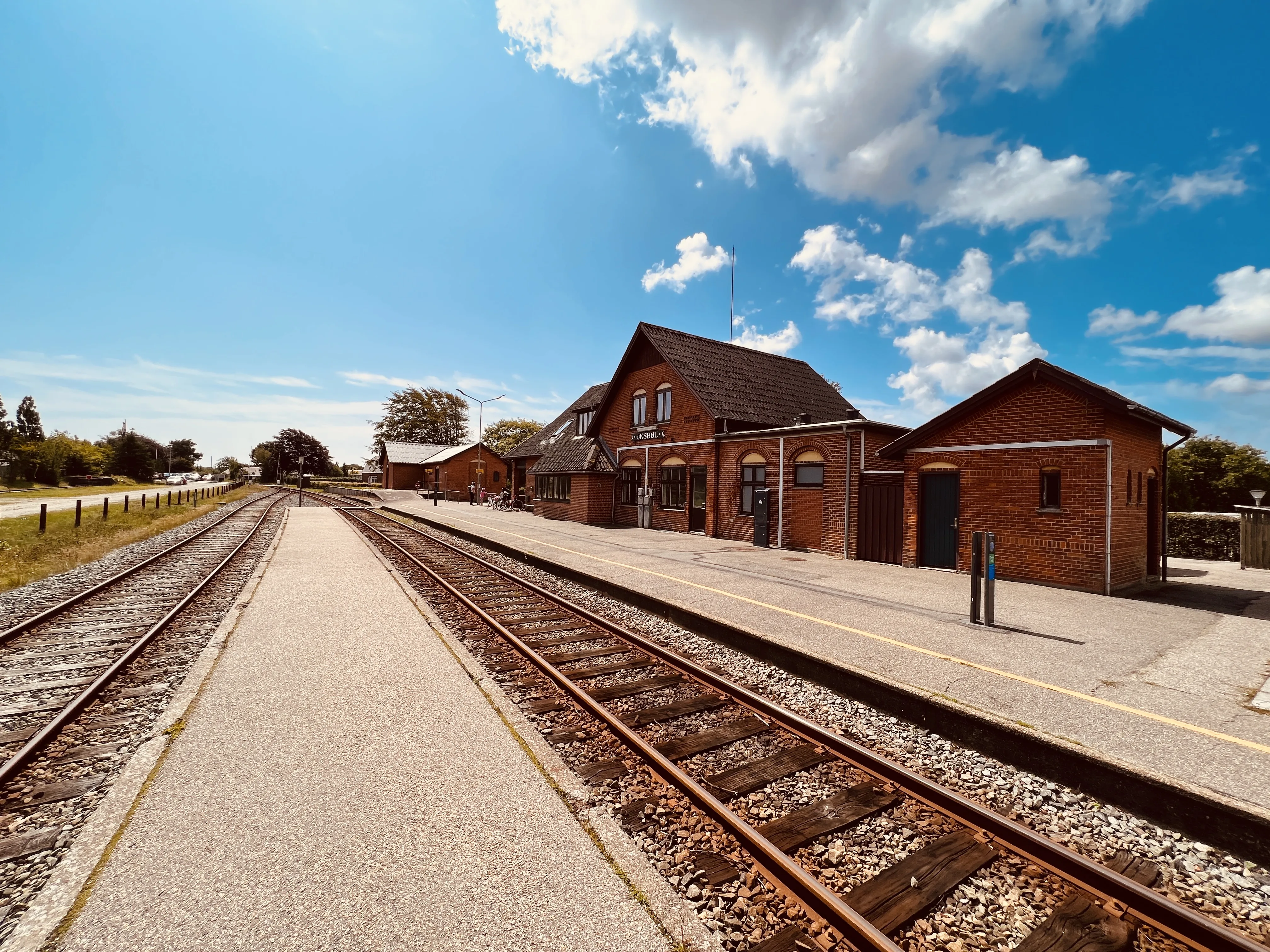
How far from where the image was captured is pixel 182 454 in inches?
4572

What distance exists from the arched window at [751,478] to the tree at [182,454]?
456 feet

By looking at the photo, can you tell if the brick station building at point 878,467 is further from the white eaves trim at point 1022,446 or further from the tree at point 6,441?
the tree at point 6,441

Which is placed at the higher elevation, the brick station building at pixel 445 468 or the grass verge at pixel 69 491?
the brick station building at pixel 445 468

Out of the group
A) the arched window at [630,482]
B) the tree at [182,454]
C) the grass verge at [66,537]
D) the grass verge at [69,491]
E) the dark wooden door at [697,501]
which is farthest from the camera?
the tree at [182,454]

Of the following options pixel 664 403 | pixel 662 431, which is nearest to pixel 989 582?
pixel 662 431

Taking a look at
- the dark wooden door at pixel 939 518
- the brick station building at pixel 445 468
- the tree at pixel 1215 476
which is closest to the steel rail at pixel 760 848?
the dark wooden door at pixel 939 518

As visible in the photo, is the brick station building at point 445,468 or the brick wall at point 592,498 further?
the brick station building at point 445,468

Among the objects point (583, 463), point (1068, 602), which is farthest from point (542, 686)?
point (583, 463)

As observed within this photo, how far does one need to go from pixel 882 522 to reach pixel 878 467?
1680 mm

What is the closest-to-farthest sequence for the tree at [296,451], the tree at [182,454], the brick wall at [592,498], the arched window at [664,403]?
the arched window at [664,403], the brick wall at [592,498], the tree at [296,451], the tree at [182,454]

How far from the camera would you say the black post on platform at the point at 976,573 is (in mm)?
7812

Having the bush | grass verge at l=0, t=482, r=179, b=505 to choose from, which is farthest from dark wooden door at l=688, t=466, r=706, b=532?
grass verge at l=0, t=482, r=179, b=505

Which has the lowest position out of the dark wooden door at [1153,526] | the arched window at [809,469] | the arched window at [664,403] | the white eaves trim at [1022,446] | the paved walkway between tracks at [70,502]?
the paved walkway between tracks at [70,502]

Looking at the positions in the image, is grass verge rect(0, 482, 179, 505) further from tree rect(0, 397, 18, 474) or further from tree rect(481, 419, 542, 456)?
tree rect(481, 419, 542, 456)
